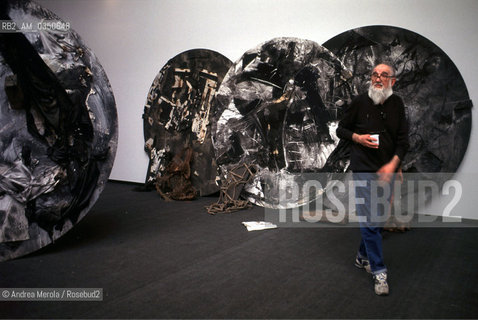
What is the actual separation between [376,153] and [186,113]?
3.29 metres

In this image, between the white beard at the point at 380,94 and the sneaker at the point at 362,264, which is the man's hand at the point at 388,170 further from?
the sneaker at the point at 362,264

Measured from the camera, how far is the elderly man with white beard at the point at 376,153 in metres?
2.01

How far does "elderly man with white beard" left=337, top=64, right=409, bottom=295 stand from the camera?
6.60ft

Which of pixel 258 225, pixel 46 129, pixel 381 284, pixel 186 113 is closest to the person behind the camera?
pixel 381 284

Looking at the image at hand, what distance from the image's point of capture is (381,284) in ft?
6.36

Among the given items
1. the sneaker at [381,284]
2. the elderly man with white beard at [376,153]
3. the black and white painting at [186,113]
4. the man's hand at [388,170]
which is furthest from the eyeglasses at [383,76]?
the black and white painting at [186,113]

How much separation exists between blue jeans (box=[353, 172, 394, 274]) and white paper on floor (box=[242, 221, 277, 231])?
1.28 metres

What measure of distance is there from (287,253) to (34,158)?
214 cm

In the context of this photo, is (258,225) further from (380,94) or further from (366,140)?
(380,94)

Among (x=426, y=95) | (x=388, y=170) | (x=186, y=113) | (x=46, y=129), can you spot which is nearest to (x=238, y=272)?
(x=388, y=170)

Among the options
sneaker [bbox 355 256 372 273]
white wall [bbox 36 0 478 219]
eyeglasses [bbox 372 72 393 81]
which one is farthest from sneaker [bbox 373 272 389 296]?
white wall [bbox 36 0 478 219]

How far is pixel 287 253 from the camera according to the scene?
256 cm

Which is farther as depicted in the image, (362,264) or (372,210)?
(362,264)

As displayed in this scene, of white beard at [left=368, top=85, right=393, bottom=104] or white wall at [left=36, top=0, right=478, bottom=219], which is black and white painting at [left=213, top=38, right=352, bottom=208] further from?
white beard at [left=368, top=85, right=393, bottom=104]
